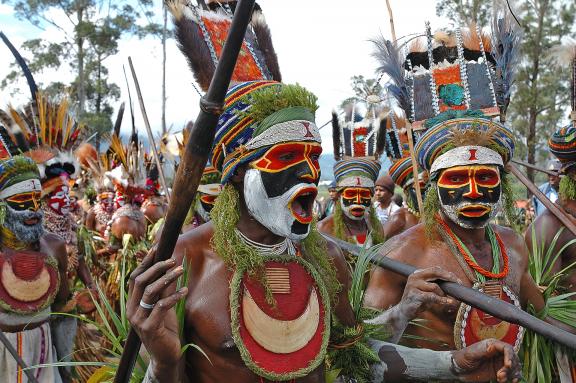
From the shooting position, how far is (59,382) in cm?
575

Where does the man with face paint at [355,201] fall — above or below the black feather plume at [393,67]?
below

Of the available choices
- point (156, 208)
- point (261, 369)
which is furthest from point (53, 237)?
point (156, 208)

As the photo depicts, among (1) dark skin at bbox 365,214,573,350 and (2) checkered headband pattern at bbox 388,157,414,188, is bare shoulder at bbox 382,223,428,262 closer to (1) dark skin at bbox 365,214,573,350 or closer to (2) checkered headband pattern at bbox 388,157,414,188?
(1) dark skin at bbox 365,214,573,350

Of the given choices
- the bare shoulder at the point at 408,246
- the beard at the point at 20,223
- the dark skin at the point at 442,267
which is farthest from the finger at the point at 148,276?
the beard at the point at 20,223

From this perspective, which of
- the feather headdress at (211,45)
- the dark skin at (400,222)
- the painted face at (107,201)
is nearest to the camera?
the feather headdress at (211,45)

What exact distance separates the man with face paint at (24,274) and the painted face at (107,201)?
680 centimetres

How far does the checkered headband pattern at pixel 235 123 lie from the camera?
2654 millimetres

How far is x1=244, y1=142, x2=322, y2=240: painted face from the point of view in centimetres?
258

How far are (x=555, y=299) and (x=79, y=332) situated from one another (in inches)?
176

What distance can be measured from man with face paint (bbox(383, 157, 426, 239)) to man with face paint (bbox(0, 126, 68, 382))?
4.17 m

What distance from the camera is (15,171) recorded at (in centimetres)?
558

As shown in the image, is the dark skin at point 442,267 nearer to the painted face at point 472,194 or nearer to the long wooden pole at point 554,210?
the painted face at point 472,194

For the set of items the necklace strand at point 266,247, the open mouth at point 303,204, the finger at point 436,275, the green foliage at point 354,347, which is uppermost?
the open mouth at point 303,204

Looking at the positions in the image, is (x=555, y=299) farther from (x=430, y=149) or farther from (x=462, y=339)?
(x=430, y=149)
